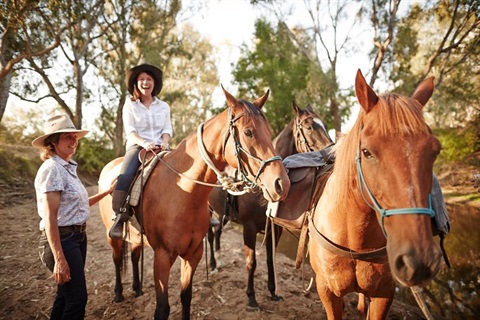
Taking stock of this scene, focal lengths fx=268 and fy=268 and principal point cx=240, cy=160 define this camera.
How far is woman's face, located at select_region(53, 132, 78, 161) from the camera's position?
254 centimetres

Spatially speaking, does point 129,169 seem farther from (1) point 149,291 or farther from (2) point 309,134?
(2) point 309,134

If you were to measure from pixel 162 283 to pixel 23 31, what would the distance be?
11917mm

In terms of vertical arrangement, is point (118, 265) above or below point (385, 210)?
below

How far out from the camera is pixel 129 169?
11.2ft

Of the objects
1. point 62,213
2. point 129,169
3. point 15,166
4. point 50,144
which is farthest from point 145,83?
point 15,166

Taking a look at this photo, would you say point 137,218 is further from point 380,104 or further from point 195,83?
point 195,83

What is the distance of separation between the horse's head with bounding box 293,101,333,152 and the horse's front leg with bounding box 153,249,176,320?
2724mm

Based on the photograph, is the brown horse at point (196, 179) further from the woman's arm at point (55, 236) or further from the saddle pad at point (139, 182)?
the woman's arm at point (55, 236)

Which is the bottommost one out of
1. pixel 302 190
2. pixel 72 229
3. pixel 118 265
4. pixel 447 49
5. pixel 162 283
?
pixel 118 265

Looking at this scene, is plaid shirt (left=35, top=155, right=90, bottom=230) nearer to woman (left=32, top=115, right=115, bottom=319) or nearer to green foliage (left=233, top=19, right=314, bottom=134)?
woman (left=32, top=115, right=115, bottom=319)

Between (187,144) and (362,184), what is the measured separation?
2076 millimetres

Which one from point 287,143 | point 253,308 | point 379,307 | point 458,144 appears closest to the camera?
point 379,307

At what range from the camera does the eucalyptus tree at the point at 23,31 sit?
280 inches

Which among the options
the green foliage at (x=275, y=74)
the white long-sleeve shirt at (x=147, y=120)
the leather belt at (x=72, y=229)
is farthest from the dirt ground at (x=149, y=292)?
the green foliage at (x=275, y=74)
